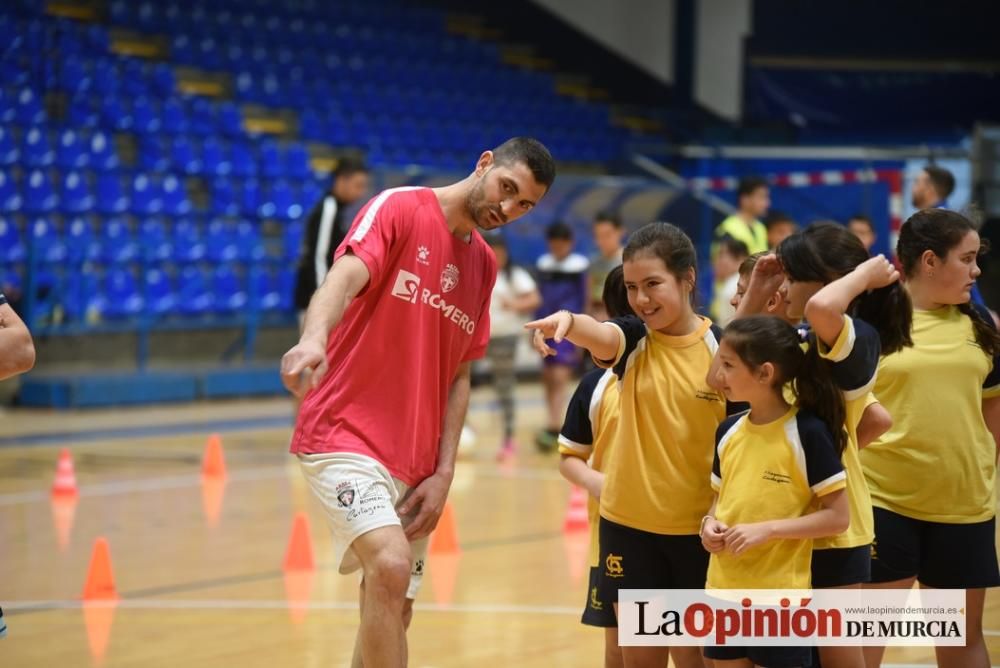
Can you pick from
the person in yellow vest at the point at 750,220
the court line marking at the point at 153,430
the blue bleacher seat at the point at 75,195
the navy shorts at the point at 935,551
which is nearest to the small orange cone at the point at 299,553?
the navy shorts at the point at 935,551

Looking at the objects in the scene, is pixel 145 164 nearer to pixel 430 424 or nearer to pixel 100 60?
pixel 100 60

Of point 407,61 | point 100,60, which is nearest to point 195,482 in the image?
point 100,60

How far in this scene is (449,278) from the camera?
14.8ft

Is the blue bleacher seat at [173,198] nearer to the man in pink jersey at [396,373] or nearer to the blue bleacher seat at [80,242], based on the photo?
the blue bleacher seat at [80,242]

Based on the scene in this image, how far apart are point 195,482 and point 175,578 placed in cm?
345

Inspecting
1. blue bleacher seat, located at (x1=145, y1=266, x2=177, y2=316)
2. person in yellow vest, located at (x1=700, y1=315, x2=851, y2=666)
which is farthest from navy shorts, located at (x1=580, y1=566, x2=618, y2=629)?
blue bleacher seat, located at (x1=145, y1=266, x2=177, y2=316)

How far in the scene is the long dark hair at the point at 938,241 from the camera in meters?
4.68

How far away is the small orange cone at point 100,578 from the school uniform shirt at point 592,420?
122 inches

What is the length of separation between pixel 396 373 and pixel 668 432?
883mm

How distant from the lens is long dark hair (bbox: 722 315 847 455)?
394cm

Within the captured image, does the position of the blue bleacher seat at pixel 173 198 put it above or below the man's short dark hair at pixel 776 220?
above

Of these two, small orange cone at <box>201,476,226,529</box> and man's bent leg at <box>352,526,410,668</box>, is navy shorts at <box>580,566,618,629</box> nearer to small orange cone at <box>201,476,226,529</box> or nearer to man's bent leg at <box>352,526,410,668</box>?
man's bent leg at <box>352,526,410,668</box>

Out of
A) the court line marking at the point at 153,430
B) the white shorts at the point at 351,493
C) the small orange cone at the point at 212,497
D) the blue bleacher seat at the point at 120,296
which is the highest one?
the blue bleacher seat at the point at 120,296

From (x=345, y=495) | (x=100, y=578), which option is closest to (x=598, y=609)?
(x=345, y=495)
